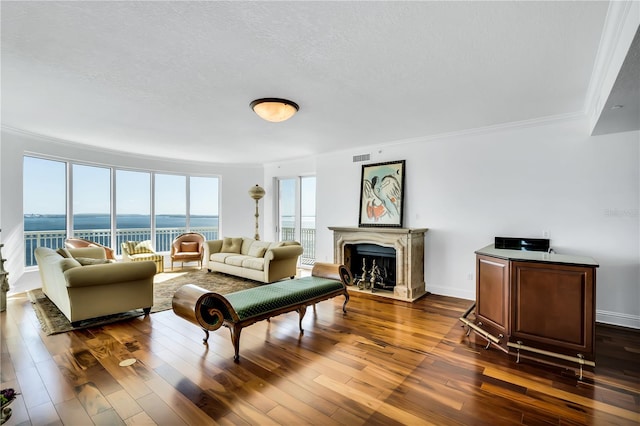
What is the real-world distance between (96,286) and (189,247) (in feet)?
13.0

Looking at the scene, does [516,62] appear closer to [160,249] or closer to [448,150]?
[448,150]

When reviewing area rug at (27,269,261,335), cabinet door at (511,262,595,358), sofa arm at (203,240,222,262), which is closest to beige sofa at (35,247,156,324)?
area rug at (27,269,261,335)

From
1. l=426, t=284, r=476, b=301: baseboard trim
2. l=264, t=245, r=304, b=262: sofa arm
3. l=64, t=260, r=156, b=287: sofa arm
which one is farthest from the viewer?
l=264, t=245, r=304, b=262: sofa arm

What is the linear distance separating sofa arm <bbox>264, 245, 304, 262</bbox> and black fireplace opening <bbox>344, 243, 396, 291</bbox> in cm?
100

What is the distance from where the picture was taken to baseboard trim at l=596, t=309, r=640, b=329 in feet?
12.0

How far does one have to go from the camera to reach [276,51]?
2.54 metres

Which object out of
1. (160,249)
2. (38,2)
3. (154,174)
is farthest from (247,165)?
(38,2)

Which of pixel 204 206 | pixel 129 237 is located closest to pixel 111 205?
pixel 129 237

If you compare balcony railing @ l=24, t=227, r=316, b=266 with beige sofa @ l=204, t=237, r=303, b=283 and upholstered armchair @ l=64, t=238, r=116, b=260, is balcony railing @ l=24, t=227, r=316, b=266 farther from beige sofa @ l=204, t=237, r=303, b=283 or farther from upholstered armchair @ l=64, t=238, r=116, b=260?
beige sofa @ l=204, t=237, r=303, b=283

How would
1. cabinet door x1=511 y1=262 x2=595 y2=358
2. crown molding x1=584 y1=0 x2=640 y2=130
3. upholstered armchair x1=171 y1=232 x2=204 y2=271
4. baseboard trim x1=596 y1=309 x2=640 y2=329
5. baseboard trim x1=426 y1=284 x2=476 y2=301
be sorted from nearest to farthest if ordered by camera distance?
crown molding x1=584 y1=0 x2=640 y2=130
cabinet door x1=511 y1=262 x2=595 y2=358
baseboard trim x1=596 y1=309 x2=640 y2=329
baseboard trim x1=426 y1=284 x2=476 y2=301
upholstered armchair x1=171 y1=232 x2=204 y2=271

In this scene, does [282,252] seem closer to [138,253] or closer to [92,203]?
[138,253]

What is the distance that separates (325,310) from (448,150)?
10.7 ft

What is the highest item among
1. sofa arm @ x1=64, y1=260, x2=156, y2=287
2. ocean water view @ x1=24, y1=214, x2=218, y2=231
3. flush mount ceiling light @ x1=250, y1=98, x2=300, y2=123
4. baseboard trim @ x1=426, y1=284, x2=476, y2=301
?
flush mount ceiling light @ x1=250, y1=98, x2=300, y2=123

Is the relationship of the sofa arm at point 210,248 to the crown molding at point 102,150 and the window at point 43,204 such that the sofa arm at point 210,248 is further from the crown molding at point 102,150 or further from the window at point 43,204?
the window at point 43,204
